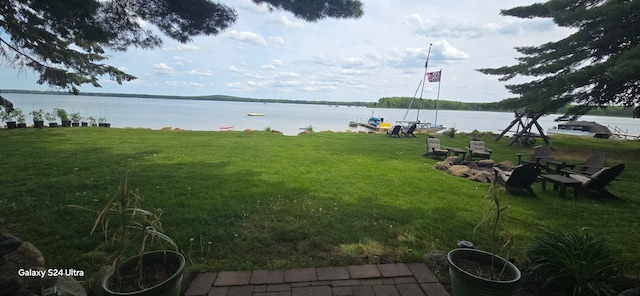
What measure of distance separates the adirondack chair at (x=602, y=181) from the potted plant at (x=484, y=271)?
4.58m

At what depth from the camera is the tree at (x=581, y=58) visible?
367 inches

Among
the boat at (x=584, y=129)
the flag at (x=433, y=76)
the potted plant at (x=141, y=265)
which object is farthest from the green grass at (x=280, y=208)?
the boat at (x=584, y=129)

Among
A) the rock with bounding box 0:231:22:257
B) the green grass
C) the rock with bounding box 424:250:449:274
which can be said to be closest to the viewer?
the rock with bounding box 0:231:22:257

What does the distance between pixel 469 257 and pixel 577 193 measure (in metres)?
4.50

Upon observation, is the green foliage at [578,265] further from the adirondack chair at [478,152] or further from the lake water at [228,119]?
the lake water at [228,119]

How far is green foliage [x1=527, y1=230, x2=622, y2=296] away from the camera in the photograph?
222 centimetres

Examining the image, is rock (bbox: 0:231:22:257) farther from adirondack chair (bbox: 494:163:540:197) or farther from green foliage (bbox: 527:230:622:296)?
adirondack chair (bbox: 494:163:540:197)

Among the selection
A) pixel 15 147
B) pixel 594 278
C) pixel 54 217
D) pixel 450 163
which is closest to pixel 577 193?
pixel 450 163

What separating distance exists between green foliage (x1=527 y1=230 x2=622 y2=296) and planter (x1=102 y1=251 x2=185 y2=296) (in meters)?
2.65

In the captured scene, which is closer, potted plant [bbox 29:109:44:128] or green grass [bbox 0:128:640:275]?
green grass [bbox 0:128:640:275]

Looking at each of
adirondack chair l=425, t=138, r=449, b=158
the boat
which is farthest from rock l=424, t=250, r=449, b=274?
the boat

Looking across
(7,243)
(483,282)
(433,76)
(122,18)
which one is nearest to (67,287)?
(7,243)

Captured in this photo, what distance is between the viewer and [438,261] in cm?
275

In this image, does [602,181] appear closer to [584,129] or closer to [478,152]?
[478,152]
